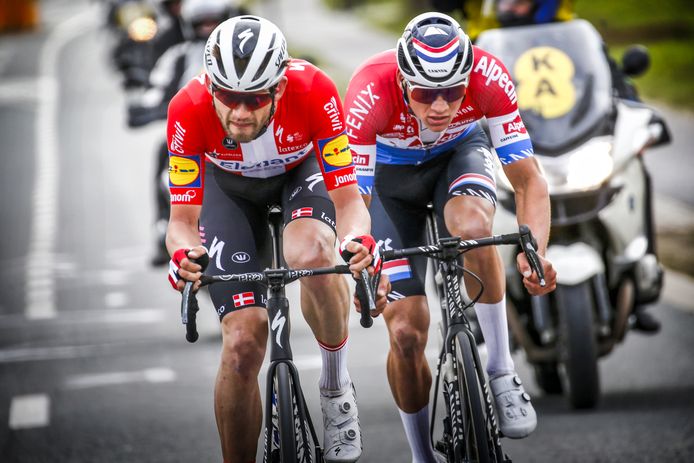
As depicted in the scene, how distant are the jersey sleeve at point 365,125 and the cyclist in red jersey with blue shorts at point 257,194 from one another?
0.19m

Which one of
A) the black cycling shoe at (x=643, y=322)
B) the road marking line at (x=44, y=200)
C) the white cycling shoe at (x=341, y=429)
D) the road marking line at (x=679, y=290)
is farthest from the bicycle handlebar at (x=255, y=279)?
the road marking line at (x=44, y=200)

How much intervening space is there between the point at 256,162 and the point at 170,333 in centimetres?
564

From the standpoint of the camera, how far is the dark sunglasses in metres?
5.76

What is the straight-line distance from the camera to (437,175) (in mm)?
6812

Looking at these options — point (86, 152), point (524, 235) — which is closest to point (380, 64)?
point (524, 235)

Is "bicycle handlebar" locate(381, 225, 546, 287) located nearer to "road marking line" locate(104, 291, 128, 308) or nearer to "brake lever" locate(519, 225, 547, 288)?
"brake lever" locate(519, 225, 547, 288)

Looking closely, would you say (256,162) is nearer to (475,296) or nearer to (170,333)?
(475,296)

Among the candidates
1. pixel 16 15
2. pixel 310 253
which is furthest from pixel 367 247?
pixel 16 15

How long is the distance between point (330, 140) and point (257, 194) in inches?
24.4

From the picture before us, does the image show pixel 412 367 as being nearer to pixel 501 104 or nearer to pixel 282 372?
pixel 282 372

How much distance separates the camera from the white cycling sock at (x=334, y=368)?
247 inches

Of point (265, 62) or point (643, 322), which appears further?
point (643, 322)

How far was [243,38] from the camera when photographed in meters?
5.75

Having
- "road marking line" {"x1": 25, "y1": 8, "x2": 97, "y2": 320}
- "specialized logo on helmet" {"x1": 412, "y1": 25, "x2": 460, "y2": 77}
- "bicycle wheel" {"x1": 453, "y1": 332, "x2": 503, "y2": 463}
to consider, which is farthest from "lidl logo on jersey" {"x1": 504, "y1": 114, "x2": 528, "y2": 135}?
"road marking line" {"x1": 25, "y1": 8, "x2": 97, "y2": 320}
